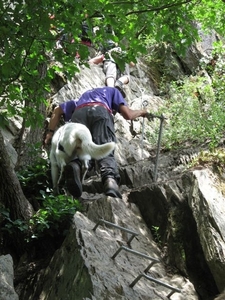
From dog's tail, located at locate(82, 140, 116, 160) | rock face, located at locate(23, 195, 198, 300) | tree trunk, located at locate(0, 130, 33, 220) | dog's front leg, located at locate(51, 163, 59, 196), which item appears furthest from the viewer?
dog's front leg, located at locate(51, 163, 59, 196)

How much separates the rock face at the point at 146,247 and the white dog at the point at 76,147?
0.53 meters

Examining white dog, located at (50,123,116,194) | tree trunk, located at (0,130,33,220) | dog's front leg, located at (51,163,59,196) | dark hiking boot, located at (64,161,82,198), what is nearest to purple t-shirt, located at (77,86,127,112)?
white dog, located at (50,123,116,194)

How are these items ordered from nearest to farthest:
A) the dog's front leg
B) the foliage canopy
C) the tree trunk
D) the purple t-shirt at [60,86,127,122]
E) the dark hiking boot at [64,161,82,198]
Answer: the foliage canopy, the tree trunk, the dark hiking boot at [64,161,82,198], the dog's front leg, the purple t-shirt at [60,86,127,122]

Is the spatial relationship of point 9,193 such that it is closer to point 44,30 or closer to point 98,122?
point 98,122

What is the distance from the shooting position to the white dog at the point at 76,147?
523cm

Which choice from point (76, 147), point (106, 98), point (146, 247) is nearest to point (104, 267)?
point (146, 247)

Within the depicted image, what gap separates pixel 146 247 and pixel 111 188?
0.90m

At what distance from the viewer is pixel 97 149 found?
5211mm

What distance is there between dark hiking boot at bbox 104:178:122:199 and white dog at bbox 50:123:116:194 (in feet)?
1.05

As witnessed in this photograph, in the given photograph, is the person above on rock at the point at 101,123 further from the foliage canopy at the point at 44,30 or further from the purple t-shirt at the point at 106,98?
the foliage canopy at the point at 44,30

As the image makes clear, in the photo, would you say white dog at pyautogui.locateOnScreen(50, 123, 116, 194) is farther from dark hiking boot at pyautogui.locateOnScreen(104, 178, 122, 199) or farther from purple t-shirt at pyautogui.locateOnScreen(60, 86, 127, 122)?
purple t-shirt at pyautogui.locateOnScreen(60, 86, 127, 122)

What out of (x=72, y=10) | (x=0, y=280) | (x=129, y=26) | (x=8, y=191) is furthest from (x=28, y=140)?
(x=0, y=280)

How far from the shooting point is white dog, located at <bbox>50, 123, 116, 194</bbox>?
206 inches

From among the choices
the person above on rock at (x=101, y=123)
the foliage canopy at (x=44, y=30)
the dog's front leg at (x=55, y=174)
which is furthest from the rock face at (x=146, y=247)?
the foliage canopy at (x=44, y=30)
